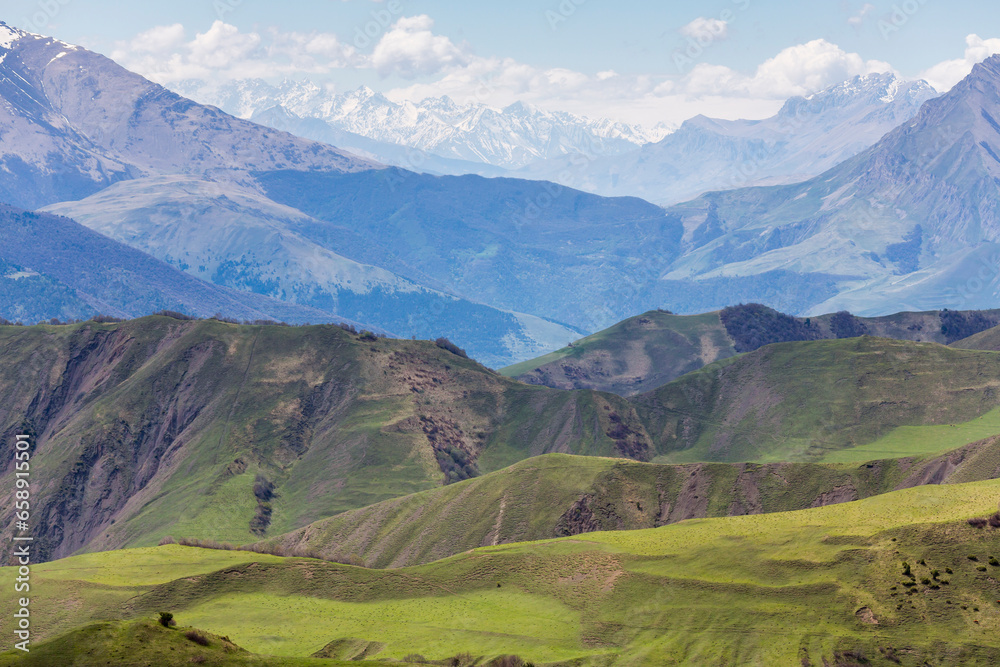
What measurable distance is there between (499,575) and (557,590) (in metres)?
8.86

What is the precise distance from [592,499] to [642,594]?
5327 centimetres

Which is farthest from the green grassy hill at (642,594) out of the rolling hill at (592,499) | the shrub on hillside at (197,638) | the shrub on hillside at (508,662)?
the rolling hill at (592,499)

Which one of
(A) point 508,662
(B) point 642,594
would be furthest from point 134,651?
(B) point 642,594

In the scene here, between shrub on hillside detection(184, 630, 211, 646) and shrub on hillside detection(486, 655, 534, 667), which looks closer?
shrub on hillside detection(184, 630, 211, 646)

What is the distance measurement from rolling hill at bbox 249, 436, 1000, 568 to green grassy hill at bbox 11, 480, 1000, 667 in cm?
3107

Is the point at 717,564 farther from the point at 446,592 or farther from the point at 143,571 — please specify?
the point at 143,571

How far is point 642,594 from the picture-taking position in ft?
354

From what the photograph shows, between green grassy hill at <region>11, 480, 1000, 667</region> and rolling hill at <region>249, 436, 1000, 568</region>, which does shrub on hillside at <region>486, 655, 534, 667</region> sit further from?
rolling hill at <region>249, 436, 1000, 568</region>

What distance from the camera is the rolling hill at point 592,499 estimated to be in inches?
6240

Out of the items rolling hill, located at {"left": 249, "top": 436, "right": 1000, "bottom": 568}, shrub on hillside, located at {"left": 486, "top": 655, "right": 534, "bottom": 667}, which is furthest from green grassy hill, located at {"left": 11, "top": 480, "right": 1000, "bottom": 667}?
rolling hill, located at {"left": 249, "top": 436, "right": 1000, "bottom": 568}

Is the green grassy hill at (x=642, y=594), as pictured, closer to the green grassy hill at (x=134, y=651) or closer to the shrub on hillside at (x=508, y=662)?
the shrub on hillside at (x=508, y=662)

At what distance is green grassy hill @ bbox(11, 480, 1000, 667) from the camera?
93.4 metres

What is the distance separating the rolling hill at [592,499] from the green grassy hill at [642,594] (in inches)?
1223

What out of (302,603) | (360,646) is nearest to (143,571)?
(302,603)
